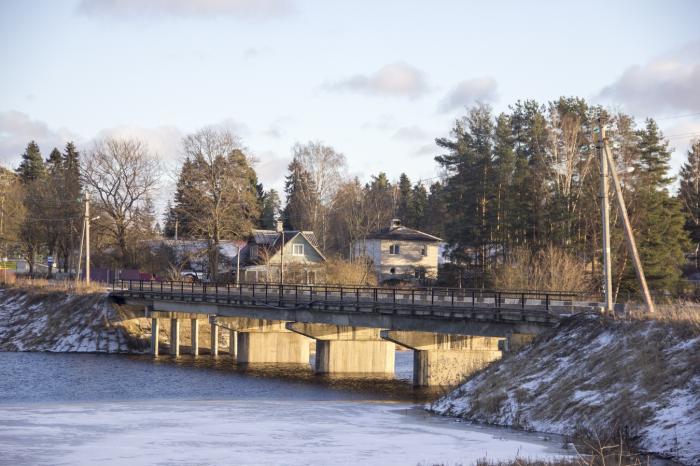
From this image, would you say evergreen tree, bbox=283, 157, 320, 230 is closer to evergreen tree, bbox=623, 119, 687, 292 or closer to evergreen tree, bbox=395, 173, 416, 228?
evergreen tree, bbox=395, 173, 416, 228

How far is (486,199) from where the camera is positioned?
84438 mm

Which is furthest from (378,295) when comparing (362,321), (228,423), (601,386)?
(601,386)

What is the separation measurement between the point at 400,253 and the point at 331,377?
51526mm

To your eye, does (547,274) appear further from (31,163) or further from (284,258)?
(31,163)

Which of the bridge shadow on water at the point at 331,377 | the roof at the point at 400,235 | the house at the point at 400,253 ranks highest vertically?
the roof at the point at 400,235

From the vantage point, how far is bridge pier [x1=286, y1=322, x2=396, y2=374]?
2157 inches

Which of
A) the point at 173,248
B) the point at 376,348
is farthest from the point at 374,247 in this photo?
the point at 376,348

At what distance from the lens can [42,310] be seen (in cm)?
7362

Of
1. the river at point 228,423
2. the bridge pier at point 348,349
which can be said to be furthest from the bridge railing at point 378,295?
the river at point 228,423

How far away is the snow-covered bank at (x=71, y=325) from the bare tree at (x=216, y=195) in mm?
12728

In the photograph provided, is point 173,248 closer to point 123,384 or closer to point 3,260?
point 3,260

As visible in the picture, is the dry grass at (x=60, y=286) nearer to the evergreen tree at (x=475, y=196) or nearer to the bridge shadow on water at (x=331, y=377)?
the bridge shadow on water at (x=331, y=377)

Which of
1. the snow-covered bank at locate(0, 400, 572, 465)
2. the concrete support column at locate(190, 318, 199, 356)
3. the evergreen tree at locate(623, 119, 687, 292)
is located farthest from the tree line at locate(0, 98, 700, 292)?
the snow-covered bank at locate(0, 400, 572, 465)

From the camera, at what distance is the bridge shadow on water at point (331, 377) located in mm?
45094
